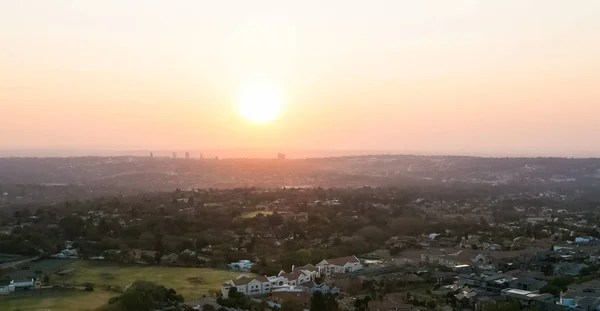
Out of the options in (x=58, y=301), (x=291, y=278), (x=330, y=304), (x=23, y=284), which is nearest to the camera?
(x=330, y=304)

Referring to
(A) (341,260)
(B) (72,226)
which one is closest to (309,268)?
(A) (341,260)

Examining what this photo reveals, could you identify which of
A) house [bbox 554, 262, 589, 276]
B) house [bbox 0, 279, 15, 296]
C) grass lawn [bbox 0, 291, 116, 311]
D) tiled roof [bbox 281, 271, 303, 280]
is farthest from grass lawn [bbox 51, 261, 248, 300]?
house [bbox 554, 262, 589, 276]

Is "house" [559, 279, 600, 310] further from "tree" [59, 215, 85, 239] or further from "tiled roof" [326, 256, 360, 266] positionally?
"tree" [59, 215, 85, 239]

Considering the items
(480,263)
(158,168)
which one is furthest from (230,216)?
(158,168)

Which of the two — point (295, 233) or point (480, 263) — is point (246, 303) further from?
point (295, 233)

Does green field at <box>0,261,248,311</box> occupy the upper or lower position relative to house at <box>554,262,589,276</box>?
A: lower

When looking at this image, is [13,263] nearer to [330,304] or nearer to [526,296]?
[330,304]

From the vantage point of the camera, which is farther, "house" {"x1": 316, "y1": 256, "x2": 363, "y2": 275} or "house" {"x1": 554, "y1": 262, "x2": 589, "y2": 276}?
"house" {"x1": 316, "y1": 256, "x2": 363, "y2": 275}

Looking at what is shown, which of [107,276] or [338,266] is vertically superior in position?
[338,266]
